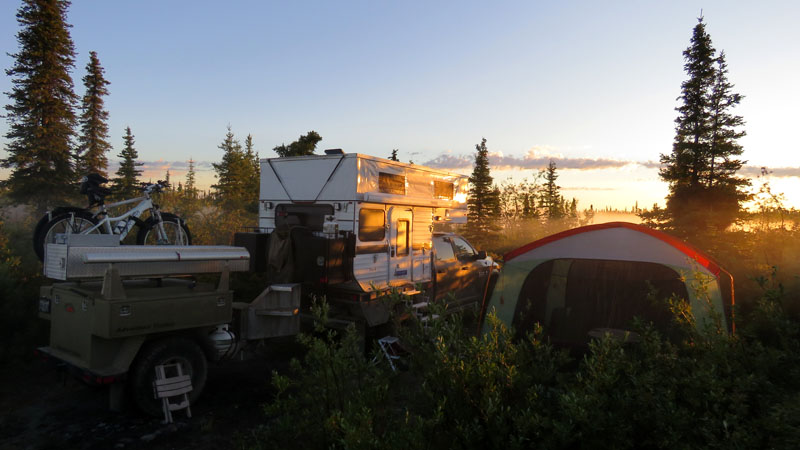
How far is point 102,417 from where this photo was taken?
5215mm

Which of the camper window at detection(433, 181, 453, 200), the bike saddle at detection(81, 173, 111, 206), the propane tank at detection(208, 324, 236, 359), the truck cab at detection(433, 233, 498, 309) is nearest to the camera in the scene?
the propane tank at detection(208, 324, 236, 359)

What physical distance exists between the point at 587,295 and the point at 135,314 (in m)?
6.39

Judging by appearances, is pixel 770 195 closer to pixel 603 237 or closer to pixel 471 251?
pixel 471 251

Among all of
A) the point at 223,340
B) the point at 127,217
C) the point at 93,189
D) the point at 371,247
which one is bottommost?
the point at 223,340

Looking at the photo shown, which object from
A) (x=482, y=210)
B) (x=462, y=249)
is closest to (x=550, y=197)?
(x=482, y=210)

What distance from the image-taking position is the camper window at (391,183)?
7586 mm

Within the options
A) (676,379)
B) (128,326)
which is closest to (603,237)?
(676,379)

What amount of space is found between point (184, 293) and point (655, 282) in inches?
259

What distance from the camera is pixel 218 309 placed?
5.57 m

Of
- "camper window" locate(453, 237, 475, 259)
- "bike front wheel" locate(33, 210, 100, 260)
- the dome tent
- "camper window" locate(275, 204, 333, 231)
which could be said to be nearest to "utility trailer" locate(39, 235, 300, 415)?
"bike front wheel" locate(33, 210, 100, 260)

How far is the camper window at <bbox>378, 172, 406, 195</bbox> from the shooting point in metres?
7.59

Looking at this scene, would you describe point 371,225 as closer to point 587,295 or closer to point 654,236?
point 587,295

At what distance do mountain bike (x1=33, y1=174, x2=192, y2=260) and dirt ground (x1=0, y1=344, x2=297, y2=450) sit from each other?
1.74 meters

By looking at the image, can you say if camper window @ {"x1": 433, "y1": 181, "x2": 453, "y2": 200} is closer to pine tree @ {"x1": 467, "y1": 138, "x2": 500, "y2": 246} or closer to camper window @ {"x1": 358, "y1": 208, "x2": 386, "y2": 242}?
camper window @ {"x1": 358, "y1": 208, "x2": 386, "y2": 242}
